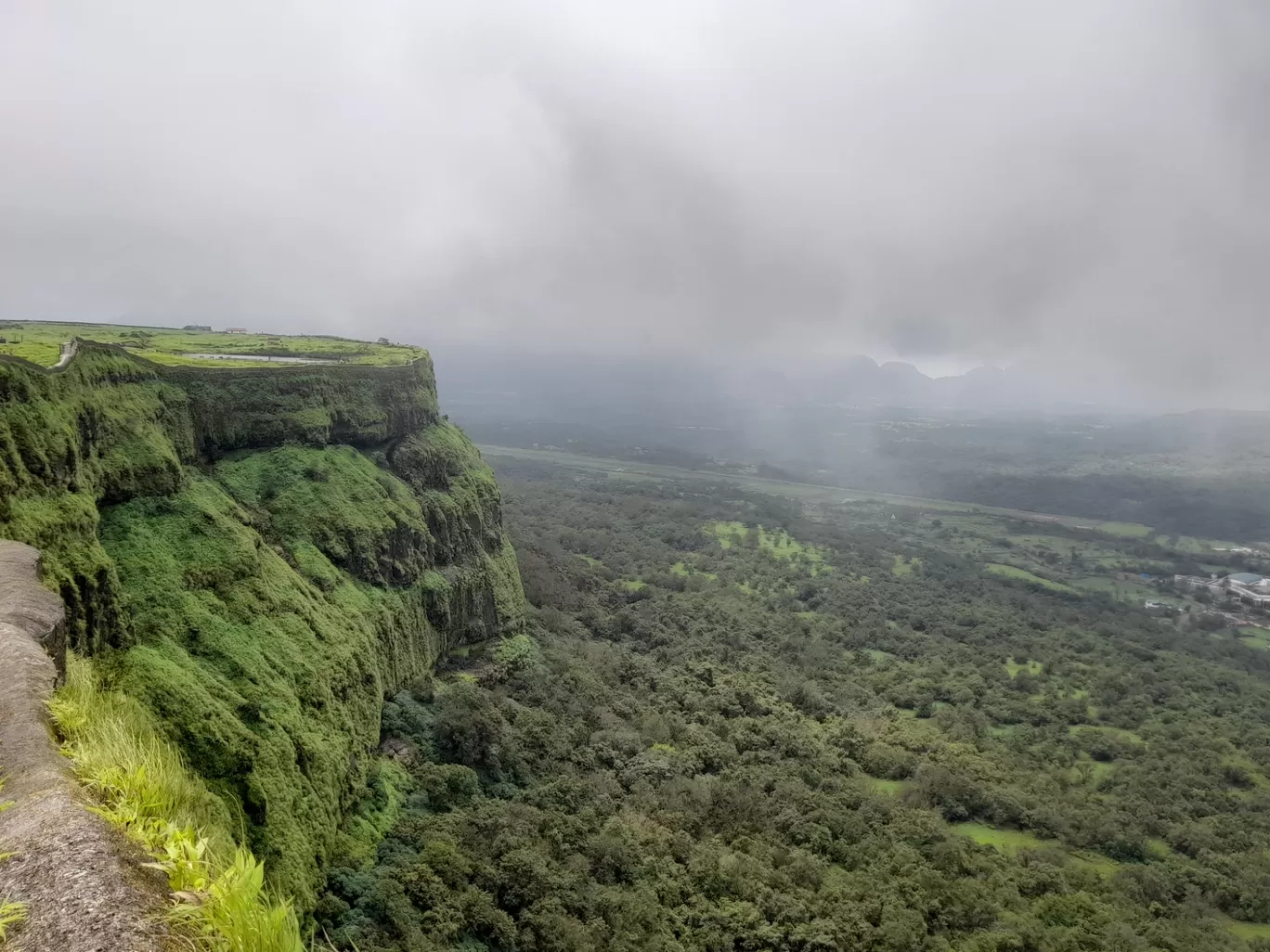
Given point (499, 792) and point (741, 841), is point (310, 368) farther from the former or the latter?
point (741, 841)

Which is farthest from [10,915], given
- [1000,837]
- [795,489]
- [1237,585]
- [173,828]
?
[795,489]

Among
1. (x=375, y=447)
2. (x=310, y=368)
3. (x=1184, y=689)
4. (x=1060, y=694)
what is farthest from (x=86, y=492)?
(x=1184, y=689)

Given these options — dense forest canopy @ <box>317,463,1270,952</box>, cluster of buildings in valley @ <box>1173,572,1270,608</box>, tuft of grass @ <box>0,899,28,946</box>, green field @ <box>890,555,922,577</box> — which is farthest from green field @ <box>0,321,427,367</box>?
cluster of buildings in valley @ <box>1173,572,1270,608</box>

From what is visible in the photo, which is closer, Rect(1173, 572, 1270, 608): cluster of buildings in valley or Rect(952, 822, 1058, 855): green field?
Rect(952, 822, 1058, 855): green field

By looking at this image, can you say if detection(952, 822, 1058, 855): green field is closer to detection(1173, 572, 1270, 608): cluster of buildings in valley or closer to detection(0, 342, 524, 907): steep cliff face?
detection(0, 342, 524, 907): steep cliff face

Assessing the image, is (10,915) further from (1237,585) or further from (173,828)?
(1237,585)

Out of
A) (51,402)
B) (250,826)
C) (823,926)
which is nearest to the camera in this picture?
(250,826)
